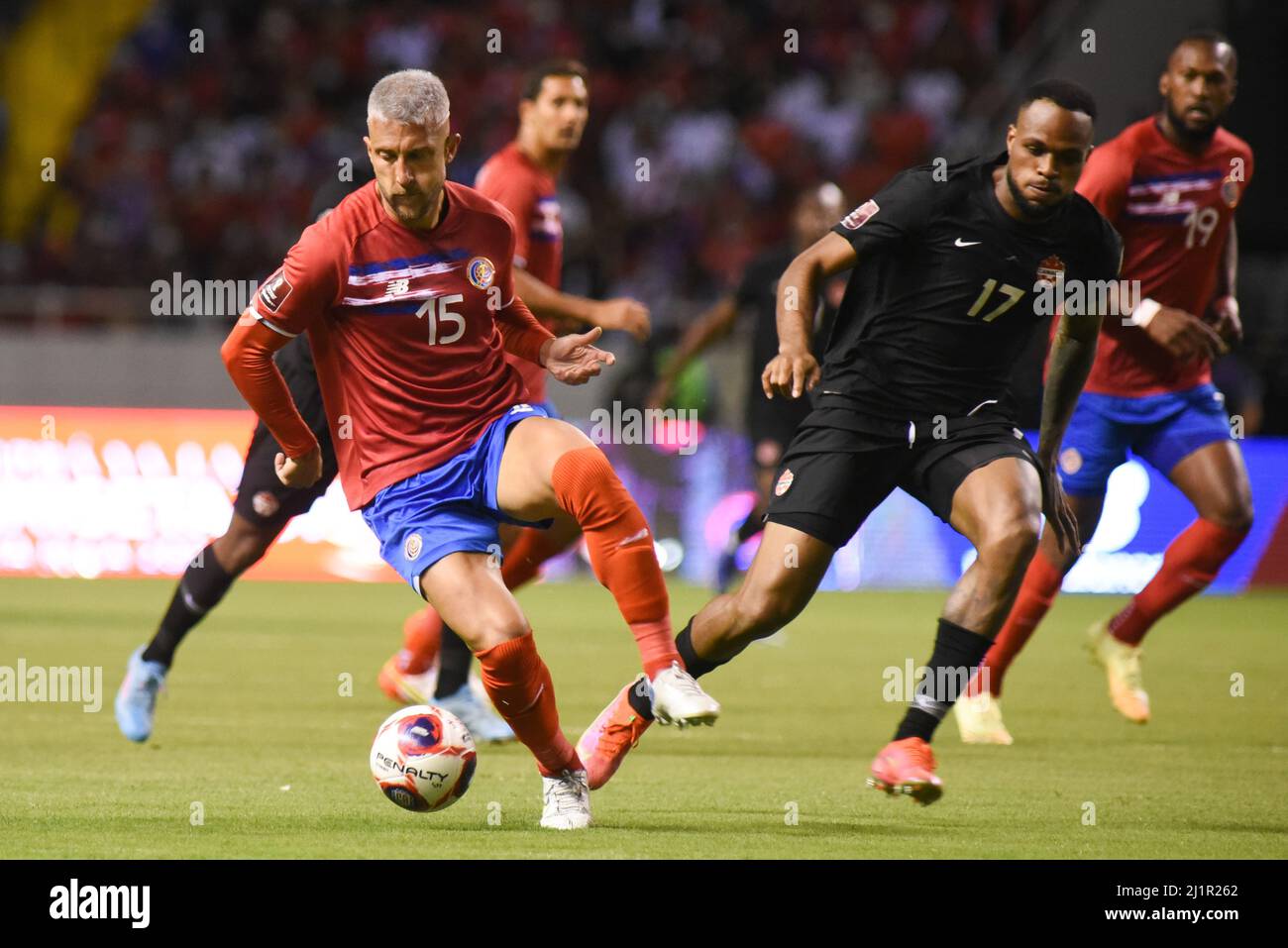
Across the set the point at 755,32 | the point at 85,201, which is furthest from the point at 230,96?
the point at 755,32

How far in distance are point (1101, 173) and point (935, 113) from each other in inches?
499

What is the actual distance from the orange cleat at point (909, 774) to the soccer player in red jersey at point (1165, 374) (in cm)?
224

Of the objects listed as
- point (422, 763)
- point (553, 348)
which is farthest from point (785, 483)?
point (422, 763)

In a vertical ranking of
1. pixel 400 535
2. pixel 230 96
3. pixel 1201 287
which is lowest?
pixel 400 535

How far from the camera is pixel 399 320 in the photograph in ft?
19.4

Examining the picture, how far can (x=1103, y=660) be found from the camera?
869 cm

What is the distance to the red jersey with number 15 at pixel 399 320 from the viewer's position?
5.80 meters

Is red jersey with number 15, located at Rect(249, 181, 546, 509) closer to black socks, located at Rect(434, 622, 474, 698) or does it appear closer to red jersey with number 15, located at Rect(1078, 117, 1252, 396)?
black socks, located at Rect(434, 622, 474, 698)

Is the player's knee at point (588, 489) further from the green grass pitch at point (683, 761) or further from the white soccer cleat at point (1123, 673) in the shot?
the white soccer cleat at point (1123, 673)

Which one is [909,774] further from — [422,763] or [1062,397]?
[1062,397]

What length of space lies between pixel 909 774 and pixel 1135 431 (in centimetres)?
322

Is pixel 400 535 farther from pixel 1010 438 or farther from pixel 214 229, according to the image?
pixel 214 229

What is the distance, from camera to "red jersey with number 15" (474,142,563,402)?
8.07 metres

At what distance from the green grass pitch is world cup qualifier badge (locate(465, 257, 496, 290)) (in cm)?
165
